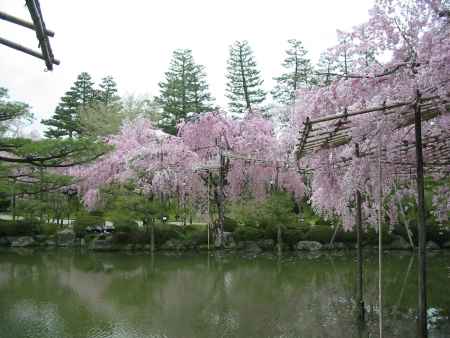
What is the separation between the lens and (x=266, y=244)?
602 inches

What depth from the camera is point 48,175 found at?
9.30 m

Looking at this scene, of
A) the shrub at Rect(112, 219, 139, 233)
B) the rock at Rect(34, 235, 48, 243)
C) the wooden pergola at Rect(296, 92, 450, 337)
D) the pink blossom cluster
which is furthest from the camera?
the rock at Rect(34, 235, 48, 243)

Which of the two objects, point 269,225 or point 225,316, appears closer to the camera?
point 225,316

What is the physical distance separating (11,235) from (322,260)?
11169 mm

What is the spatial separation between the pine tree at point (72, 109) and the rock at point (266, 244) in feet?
50.4

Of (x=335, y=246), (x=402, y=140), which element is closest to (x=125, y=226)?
(x=335, y=246)

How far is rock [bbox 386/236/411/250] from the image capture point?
1507cm

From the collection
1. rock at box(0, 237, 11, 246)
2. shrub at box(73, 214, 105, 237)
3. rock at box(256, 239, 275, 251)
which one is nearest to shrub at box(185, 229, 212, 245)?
rock at box(256, 239, 275, 251)

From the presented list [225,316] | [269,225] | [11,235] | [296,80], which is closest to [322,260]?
[269,225]

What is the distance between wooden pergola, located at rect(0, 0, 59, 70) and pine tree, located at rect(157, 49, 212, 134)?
80.6 feet

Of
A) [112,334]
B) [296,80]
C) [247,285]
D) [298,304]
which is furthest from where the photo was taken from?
[296,80]

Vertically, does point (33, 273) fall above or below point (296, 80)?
below

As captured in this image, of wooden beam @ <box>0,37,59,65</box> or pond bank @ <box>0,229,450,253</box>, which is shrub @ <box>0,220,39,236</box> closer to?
pond bank @ <box>0,229,450,253</box>

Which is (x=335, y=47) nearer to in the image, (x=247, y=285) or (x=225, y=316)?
(x=225, y=316)
